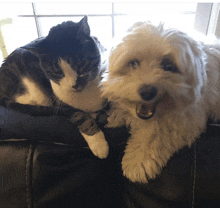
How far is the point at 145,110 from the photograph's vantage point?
87 cm

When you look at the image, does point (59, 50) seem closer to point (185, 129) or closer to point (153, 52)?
point (153, 52)

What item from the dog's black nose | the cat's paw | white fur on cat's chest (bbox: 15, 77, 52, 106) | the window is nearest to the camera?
the dog's black nose

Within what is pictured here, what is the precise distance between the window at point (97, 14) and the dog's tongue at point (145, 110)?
2.96ft

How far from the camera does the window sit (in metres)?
1.61

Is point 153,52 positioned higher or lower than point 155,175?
higher

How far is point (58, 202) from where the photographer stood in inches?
36.1

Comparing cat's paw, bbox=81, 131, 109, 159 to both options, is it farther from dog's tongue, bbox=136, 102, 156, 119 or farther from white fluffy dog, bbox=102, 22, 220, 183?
dog's tongue, bbox=136, 102, 156, 119

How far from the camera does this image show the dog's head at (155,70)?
795 millimetres

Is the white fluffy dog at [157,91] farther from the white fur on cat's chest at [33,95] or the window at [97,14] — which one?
the window at [97,14]

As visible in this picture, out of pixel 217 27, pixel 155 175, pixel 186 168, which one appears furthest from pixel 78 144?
pixel 217 27

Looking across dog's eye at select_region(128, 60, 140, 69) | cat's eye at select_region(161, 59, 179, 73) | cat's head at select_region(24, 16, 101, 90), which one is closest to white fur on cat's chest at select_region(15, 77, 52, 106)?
cat's head at select_region(24, 16, 101, 90)

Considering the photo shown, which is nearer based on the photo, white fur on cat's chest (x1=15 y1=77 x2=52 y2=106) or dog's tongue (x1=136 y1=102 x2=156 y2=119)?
dog's tongue (x1=136 y1=102 x2=156 y2=119)

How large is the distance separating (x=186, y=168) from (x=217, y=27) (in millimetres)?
1201

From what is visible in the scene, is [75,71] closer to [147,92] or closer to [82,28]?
[82,28]
